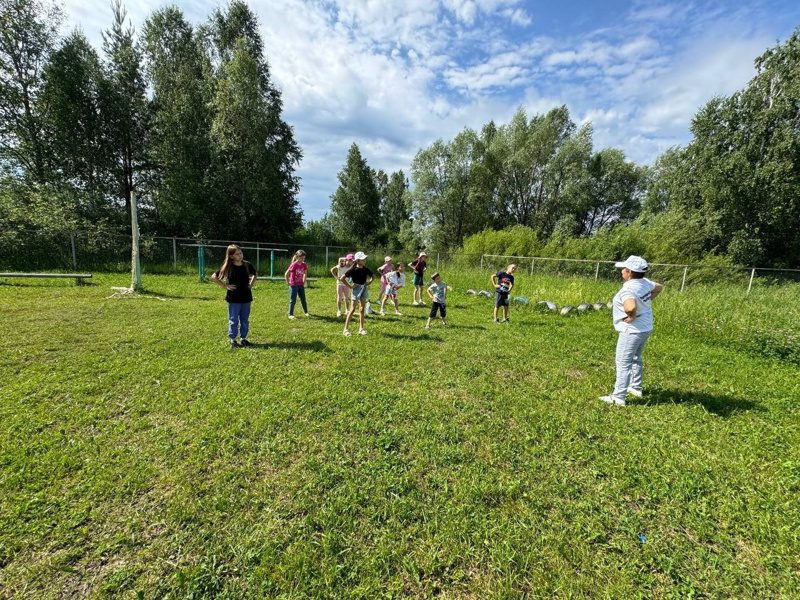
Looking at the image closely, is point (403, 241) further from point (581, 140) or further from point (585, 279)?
point (585, 279)

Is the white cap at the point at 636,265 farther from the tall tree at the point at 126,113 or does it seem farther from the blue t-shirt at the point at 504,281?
the tall tree at the point at 126,113

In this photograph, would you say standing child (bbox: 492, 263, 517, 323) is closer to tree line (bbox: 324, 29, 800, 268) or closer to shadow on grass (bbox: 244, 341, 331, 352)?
shadow on grass (bbox: 244, 341, 331, 352)

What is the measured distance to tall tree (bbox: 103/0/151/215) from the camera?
18531 mm

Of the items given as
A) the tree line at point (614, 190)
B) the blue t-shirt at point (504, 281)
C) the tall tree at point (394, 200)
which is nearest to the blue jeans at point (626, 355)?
the blue t-shirt at point (504, 281)

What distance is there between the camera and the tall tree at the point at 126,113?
1853 centimetres

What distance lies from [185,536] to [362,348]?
4067 mm

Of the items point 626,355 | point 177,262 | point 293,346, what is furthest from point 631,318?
point 177,262

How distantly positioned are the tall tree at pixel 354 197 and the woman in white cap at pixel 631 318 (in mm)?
34165

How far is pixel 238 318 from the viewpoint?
594 centimetres

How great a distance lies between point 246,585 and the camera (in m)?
1.89

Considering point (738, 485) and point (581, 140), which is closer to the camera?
point (738, 485)

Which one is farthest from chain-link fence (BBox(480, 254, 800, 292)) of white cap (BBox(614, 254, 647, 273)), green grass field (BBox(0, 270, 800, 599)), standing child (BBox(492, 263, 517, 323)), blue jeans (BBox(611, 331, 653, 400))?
blue jeans (BBox(611, 331, 653, 400))

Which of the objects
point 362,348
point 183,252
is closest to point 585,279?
point 362,348

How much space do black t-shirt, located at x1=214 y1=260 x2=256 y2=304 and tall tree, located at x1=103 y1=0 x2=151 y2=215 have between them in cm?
1906
